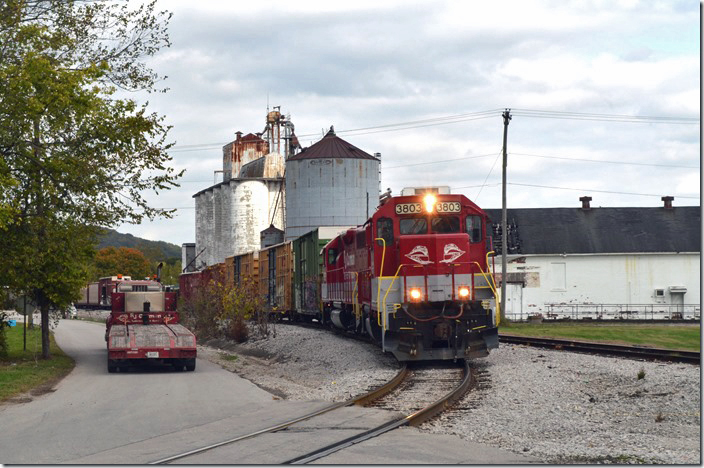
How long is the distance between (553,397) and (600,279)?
44.8m

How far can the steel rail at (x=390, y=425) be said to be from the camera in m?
9.65

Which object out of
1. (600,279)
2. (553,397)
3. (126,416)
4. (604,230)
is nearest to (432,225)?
(553,397)

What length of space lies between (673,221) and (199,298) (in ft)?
122

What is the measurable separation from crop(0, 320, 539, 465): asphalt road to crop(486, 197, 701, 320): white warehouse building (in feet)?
134

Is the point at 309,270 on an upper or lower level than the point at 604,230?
lower

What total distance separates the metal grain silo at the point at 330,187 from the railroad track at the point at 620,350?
36530mm

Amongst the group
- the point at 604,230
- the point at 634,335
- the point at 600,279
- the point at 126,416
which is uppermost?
the point at 604,230

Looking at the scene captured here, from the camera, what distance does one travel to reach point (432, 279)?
19.3 metres

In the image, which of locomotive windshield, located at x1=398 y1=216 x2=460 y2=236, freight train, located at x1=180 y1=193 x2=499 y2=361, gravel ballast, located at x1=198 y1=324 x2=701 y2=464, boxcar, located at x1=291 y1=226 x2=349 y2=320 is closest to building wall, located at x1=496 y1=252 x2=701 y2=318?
boxcar, located at x1=291 y1=226 x2=349 y2=320

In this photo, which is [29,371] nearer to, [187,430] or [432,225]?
[432,225]

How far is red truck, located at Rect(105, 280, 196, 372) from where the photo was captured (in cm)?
2158

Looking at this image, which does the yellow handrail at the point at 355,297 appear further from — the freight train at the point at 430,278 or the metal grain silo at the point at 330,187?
the metal grain silo at the point at 330,187

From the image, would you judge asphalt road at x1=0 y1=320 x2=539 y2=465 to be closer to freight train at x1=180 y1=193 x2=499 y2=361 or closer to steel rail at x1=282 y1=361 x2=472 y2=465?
steel rail at x1=282 y1=361 x2=472 y2=465

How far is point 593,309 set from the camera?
56.2m
